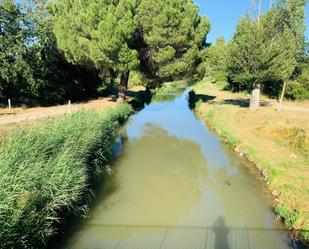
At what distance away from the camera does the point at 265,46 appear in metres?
21.7

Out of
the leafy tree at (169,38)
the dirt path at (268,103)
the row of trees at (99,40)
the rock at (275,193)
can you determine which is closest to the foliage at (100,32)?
the row of trees at (99,40)

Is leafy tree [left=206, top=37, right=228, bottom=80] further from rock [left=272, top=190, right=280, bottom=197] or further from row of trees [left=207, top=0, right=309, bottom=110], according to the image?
rock [left=272, top=190, right=280, bottom=197]

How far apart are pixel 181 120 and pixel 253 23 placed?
9009 millimetres

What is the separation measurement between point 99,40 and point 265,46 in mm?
11197

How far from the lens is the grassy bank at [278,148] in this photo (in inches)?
332

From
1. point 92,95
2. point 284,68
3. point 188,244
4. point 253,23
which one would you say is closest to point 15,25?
point 92,95

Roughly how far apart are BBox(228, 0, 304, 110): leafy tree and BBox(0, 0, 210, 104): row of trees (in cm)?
419

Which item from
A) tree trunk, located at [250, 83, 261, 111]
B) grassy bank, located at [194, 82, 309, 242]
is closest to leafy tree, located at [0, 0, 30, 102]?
grassy bank, located at [194, 82, 309, 242]

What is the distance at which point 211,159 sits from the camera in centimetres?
1480

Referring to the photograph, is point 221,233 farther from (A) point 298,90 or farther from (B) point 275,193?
(A) point 298,90

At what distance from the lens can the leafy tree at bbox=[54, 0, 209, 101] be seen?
22.1 meters

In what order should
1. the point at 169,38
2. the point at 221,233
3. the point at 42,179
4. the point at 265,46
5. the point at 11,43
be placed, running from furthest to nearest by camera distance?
the point at 169,38 < the point at 11,43 < the point at 265,46 < the point at 221,233 < the point at 42,179

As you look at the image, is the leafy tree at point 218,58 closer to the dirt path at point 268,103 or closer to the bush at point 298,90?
the dirt path at point 268,103

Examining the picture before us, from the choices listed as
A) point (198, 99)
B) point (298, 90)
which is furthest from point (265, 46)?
point (198, 99)
